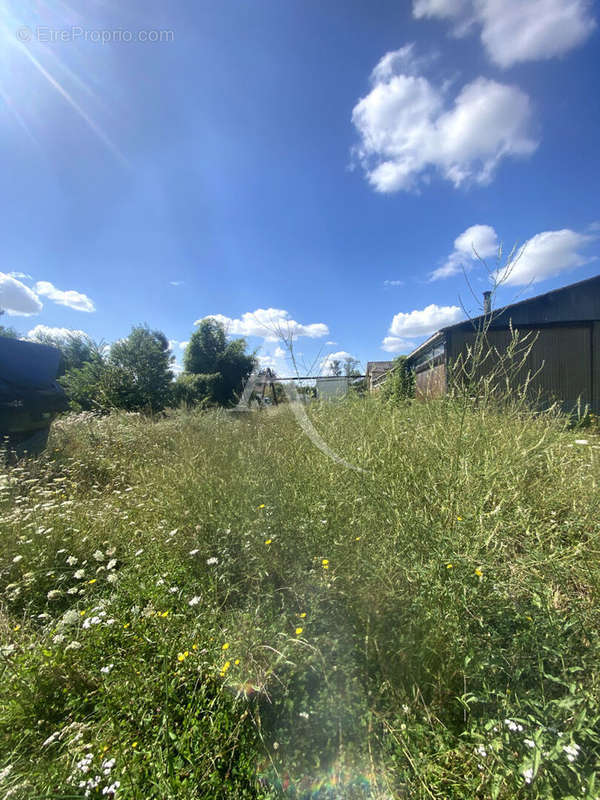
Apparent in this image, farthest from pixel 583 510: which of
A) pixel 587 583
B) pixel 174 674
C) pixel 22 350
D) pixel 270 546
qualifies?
pixel 22 350

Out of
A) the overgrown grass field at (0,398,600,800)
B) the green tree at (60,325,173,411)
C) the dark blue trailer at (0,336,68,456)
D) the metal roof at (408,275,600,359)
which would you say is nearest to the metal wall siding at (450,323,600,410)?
the metal roof at (408,275,600,359)

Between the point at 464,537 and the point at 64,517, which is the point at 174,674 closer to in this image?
the point at 464,537

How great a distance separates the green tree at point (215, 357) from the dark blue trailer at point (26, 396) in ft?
37.0

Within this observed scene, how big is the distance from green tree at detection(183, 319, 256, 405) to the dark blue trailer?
11284mm

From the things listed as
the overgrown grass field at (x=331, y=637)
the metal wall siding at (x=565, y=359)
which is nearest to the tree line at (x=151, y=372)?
the overgrown grass field at (x=331, y=637)

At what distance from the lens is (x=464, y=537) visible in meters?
1.18

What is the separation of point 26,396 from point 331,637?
550cm

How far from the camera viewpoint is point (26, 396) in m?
4.33

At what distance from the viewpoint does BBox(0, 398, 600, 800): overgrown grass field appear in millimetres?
842

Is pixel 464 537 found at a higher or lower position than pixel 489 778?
higher

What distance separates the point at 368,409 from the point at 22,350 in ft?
19.6

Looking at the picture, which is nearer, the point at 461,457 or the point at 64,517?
the point at 461,457

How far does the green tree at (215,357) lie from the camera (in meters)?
16.7

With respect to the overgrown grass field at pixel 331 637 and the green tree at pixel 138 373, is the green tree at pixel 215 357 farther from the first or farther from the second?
the overgrown grass field at pixel 331 637
